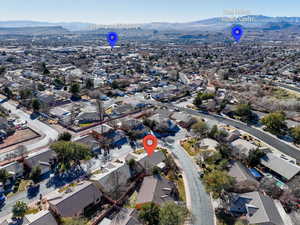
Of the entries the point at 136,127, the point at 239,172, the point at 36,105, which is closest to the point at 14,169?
the point at 136,127

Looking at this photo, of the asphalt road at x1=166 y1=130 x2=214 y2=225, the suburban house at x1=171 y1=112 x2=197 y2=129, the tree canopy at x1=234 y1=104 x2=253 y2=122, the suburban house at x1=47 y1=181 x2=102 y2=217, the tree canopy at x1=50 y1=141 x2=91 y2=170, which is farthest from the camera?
the tree canopy at x1=234 y1=104 x2=253 y2=122

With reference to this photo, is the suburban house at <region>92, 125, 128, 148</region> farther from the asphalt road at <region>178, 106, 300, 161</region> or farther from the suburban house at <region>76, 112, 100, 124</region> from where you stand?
the asphalt road at <region>178, 106, 300, 161</region>

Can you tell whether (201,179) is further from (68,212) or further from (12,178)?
(12,178)

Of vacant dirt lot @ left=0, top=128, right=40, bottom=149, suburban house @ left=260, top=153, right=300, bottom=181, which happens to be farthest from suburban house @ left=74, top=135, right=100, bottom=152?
suburban house @ left=260, top=153, right=300, bottom=181

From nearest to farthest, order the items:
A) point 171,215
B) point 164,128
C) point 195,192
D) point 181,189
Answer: point 171,215, point 195,192, point 181,189, point 164,128

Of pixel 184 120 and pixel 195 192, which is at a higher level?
pixel 184 120

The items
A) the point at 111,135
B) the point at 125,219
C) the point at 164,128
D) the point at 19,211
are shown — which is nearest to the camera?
the point at 125,219

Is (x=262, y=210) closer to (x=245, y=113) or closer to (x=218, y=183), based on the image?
(x=218, y=183)

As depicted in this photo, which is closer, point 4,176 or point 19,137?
point 4,176
